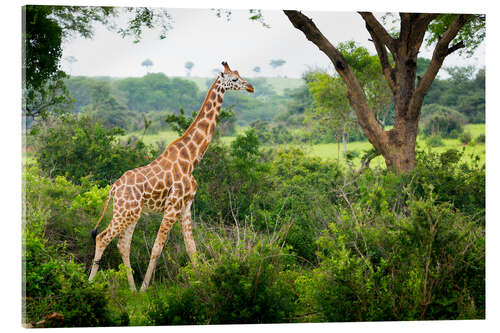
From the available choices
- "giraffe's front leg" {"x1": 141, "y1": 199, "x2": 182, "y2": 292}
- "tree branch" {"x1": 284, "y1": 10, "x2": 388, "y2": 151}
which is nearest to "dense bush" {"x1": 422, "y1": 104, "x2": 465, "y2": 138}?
"tree branch" {"x1": 284, "y1": 10, "x2": 388, "y2": 151}

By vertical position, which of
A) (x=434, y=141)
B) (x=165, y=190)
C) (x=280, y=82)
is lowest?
(x=165, y=190)

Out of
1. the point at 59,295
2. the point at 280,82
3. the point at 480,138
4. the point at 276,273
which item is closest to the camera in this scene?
the point at 59,295

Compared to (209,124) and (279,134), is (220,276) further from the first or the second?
(279,134)

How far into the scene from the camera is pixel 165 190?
6.25 meters

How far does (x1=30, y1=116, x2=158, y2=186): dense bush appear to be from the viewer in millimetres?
7871

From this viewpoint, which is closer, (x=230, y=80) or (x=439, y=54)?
(x=230, y=80)

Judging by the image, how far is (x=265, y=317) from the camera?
5.57 m

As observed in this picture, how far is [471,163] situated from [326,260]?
2.97 metres

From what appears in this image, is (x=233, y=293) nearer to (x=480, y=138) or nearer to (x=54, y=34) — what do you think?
(x=54, y=34)

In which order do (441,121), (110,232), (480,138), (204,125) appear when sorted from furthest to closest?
(441,121)
(480,138)
(204,125)
(110,232)

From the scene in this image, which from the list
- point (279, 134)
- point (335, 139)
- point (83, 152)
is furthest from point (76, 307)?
point (279, 134)

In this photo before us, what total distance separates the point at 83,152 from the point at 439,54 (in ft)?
16.6

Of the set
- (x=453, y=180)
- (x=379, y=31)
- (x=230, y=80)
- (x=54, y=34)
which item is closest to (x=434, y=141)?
(x=453, y=180)

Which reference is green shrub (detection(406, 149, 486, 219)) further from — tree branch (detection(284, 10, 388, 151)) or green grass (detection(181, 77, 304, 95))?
green grass (detection(181, 77, 304, 95))
